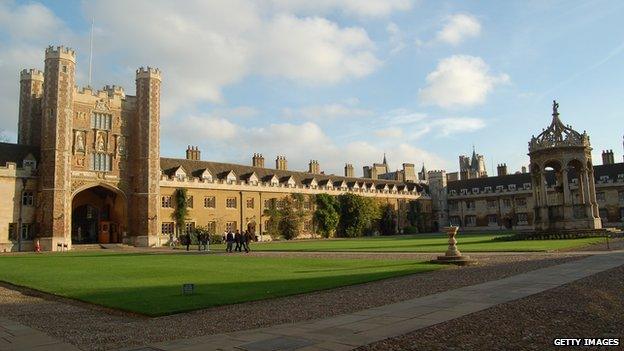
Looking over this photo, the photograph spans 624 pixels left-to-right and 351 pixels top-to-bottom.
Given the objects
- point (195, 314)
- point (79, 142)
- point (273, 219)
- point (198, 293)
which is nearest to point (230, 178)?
point (273, 219)

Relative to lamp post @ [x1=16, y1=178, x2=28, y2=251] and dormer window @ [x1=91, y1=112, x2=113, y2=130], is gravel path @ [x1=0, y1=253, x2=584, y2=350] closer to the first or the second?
lamp post @ [x1=16, y1=178, x2=28, y2=251]

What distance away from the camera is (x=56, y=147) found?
39.5 m

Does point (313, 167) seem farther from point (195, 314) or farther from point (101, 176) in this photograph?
point (195, 314)

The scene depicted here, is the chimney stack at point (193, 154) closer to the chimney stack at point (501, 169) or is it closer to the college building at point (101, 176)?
the college building at point (101, 176)

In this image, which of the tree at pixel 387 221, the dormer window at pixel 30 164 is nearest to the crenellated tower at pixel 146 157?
the dormer window at pixel 30 164

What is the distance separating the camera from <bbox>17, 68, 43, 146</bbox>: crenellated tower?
4578 cm

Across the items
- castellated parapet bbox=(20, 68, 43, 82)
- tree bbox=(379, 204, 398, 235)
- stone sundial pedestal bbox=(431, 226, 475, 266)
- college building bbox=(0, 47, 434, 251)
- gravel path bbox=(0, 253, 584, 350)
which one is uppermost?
castellated parapet bbox=(20, 68, 43, 82)

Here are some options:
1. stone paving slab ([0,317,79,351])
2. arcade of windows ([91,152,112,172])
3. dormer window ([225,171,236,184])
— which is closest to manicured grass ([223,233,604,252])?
arcade of windows ([91,152,112,172])

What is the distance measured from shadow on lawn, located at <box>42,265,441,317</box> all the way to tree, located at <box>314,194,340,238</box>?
153ft

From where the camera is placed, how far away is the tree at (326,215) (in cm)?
6091

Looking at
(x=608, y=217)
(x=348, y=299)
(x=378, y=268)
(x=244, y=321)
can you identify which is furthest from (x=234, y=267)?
(x=608, y=217)

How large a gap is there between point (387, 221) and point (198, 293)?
60.3m

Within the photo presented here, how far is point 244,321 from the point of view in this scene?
8320 millimetres

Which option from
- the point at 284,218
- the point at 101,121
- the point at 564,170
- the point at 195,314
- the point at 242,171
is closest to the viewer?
the point at 195,314
